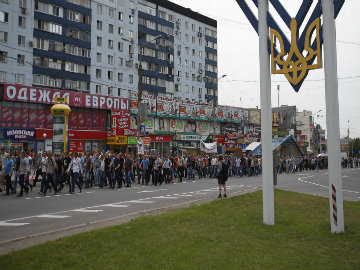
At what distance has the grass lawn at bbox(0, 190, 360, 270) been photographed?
223 inches

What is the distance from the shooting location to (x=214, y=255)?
5996 mm

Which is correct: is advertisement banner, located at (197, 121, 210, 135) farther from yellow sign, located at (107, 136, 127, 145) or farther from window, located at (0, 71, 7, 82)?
window, located at (0, 71, 7, 82)

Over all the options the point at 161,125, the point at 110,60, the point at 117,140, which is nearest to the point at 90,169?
the point at 117,140

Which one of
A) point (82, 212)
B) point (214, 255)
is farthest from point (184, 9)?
point (214, 255)

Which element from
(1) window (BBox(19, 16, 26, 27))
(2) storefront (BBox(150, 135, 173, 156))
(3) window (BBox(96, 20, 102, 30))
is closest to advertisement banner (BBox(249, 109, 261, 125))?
(2) storefront (BBox(150, 135, 173, 156))

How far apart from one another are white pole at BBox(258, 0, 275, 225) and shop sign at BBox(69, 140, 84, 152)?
1246 inches

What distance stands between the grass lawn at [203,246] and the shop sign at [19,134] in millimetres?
27819

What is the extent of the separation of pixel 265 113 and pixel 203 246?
3913 millimetres

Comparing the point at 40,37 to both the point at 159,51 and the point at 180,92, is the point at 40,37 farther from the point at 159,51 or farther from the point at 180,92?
the point at 180,92

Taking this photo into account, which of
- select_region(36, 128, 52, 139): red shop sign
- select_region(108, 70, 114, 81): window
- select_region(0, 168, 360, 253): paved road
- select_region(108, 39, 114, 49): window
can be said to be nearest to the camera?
select_region(0, 168, 360, 253): paved road

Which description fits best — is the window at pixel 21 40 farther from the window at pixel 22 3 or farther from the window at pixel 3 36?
the window at pixel 22 3

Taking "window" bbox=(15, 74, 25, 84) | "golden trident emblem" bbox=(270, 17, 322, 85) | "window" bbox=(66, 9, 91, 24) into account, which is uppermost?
"window" bbox=(66, 9, 91, 24)

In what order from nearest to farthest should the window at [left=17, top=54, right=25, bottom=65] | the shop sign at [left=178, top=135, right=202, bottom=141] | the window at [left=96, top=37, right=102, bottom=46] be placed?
the window at [left=17, top=54, right=25, bottom=65]
the shop sign at [left=178, top=135, right=202, bottom=141]
the window at [left=96, top=37, right=102, bottom=46]

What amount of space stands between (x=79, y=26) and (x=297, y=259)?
4788 centimetres
